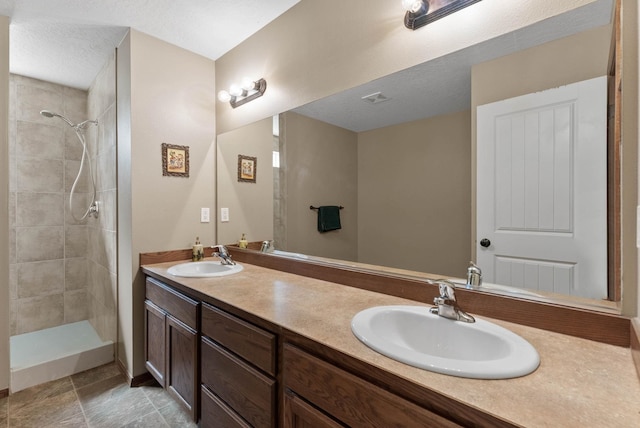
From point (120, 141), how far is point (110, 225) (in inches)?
26.8

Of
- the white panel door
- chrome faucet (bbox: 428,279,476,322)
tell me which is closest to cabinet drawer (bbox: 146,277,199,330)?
chrome faucet (bbox: 428,279,476,322)

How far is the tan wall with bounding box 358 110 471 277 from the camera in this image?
4.01 feet

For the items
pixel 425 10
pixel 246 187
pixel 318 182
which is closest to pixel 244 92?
pixel 246 187

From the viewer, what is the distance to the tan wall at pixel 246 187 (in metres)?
2.10

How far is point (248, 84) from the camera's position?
2.15m

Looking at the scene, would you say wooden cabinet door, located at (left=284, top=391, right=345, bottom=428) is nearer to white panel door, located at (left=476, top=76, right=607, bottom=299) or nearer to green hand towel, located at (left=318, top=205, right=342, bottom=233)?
white panel door, located at (left=476, top=76, right=607, bottom=299)

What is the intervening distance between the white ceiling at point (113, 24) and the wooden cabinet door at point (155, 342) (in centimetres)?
185

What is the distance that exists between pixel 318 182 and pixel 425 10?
948mm

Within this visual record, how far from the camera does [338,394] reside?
33.9 inches

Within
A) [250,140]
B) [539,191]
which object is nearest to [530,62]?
[539,191]

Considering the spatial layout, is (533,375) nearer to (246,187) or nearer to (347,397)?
(347,397)

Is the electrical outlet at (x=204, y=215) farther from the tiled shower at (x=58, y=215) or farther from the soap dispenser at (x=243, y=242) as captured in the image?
the tiled shower at (x=58, y=215)

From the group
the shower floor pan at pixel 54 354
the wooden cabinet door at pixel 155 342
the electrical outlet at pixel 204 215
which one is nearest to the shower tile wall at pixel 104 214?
the shower floor pan at pixel 54 354

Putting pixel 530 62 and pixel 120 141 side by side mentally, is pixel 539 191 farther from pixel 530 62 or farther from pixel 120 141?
pixel 120 141
